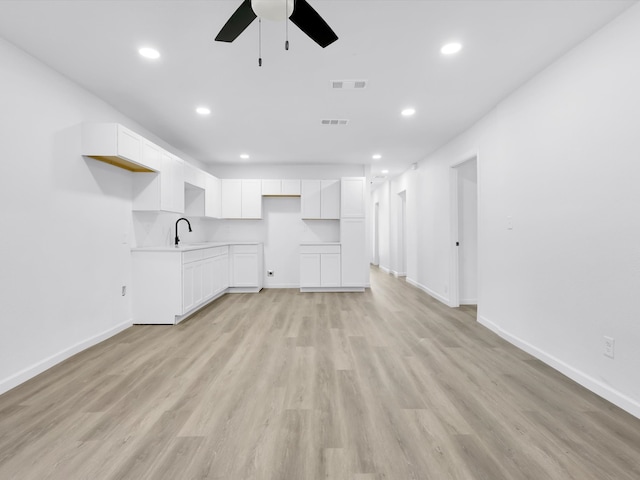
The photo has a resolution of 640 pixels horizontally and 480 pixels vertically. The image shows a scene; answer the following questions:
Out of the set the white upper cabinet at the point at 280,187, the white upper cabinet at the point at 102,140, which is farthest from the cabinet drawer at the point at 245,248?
the white upper cabinet at the point at 102,140

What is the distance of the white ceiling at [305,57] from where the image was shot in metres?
1.93

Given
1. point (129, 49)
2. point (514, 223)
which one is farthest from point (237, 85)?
point (514, 223)

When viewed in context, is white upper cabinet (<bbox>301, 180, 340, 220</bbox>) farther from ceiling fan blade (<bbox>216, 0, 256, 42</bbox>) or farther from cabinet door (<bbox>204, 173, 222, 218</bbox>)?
ceiling fan blade (<bbox>216, 0, 256, 42</bbox>)

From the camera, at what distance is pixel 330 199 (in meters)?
5.94

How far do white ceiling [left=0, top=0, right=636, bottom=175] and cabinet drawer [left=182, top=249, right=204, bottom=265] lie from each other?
1.71m

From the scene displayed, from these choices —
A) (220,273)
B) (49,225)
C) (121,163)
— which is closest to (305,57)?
(121,163)

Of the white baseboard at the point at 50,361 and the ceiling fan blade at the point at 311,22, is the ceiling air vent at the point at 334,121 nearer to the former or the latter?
the ceiling fan blade at the point at 311,22

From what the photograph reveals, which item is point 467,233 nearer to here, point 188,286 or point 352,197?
point 352,197

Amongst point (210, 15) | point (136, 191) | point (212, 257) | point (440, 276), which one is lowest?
point (440, 276)

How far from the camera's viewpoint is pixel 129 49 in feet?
7.63

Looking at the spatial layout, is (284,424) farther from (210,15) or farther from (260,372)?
(210,15)

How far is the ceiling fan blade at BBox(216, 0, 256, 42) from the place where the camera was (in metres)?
1.52

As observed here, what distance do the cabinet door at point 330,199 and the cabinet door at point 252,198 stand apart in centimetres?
125

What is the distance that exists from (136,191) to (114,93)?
44.5 inches
